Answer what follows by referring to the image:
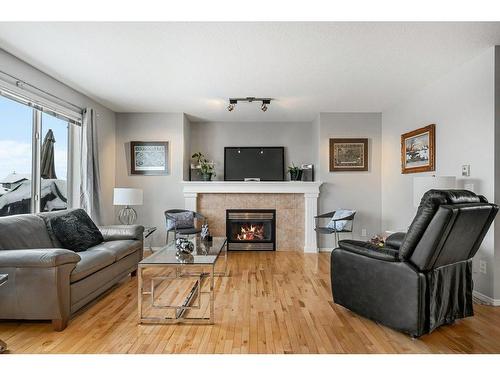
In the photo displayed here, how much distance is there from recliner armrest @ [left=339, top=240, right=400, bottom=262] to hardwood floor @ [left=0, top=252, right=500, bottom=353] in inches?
21.8

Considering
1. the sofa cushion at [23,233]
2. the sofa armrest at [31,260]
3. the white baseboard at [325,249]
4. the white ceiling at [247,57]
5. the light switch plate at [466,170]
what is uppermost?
the white ceiling at [247,57]

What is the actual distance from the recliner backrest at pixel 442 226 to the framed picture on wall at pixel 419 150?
1.85 metres

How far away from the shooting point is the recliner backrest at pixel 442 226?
2223 millimetres

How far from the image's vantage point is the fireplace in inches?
233

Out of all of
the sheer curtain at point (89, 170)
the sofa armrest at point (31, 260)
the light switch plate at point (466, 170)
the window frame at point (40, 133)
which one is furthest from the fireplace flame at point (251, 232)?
the sofa armrest at point (31, 260)

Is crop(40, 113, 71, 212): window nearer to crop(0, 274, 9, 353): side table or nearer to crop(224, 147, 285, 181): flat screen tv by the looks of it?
crop(0, 274, 9, 353): side table

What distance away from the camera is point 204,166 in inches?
236

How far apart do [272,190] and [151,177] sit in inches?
85.4

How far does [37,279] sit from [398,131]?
5010 mm

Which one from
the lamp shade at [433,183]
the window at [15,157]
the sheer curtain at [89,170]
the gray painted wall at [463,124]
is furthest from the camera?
the sheer curtain at [89,170]

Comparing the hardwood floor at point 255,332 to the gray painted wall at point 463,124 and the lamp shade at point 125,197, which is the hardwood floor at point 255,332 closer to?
the gray painted wall at point 463,124

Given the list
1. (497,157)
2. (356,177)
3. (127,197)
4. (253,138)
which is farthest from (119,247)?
(356,177)

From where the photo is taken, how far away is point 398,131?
5113 mm
